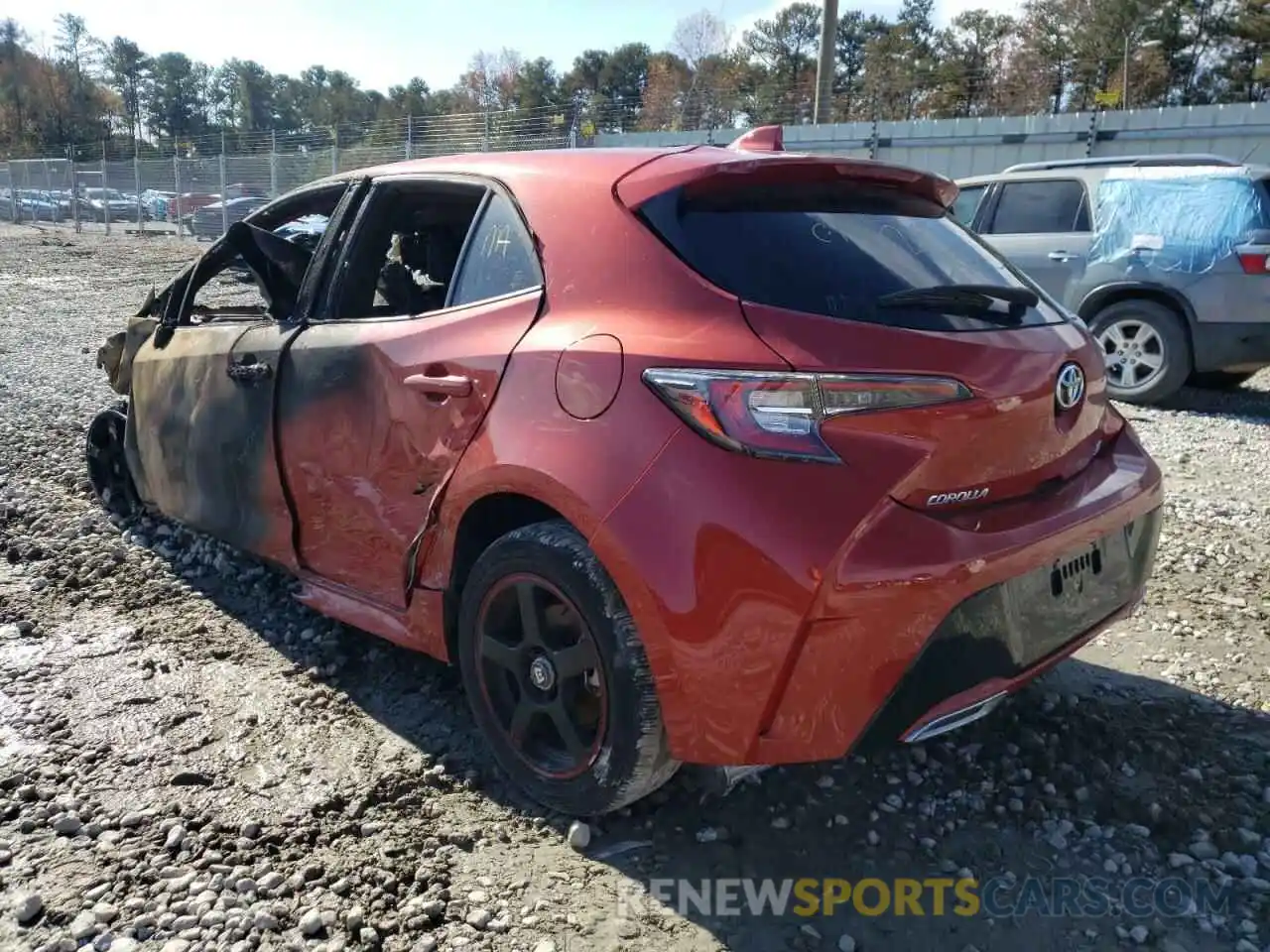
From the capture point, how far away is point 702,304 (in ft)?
7.41

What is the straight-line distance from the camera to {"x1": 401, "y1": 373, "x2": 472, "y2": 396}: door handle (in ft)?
8.58

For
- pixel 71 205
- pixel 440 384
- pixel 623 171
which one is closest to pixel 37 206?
pixel 71 205

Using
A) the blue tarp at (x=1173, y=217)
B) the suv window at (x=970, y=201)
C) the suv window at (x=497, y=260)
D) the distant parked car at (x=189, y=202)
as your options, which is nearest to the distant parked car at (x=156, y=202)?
the distant parked car at (x=189, y=202)

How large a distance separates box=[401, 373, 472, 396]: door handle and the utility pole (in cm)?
1622

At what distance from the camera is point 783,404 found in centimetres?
210

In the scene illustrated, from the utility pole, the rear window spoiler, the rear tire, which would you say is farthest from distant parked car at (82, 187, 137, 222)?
the rear window spoiler

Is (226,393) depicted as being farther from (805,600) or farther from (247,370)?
(805,600)

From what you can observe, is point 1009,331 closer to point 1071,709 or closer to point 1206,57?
point 1071,709

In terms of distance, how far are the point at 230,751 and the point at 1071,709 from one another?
259 cm

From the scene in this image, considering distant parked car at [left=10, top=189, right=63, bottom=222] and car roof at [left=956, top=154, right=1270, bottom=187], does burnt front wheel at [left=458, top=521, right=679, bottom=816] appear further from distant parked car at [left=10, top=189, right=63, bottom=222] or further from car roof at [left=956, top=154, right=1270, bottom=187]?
distant parked car at [left=10, top=189, right=63, bottom=222]

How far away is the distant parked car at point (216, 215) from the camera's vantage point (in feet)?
89.0

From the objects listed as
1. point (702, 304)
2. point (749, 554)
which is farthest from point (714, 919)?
point (702, 304)

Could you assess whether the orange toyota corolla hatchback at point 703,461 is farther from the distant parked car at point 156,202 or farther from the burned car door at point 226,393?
the distant parked car at point 156,202

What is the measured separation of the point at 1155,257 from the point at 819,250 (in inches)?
242
